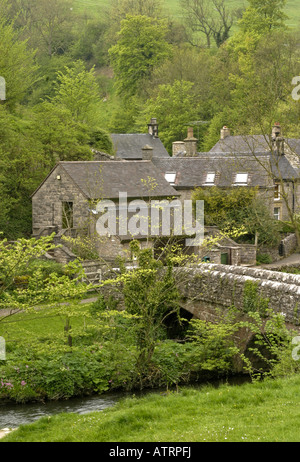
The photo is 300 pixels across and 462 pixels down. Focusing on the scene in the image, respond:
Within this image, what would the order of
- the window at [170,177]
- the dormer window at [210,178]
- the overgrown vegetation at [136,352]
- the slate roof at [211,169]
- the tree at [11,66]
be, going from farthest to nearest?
1. the window at [170,177]
2. the dormer window at [210,178]
3. the tree at [11,66]
4. the slate roof at [211,169]
5. the overgrown vegetation at [136,352]

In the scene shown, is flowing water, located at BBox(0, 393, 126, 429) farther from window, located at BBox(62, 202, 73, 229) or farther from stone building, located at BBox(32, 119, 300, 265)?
window, located at BBox(62, 202, 73, 229)

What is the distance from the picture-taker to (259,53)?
231 ft

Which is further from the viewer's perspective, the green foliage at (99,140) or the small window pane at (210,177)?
the green foliage at (99,140)

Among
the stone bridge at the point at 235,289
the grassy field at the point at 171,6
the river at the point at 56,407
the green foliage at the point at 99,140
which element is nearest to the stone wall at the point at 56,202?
the green foliage at the point at 99,140

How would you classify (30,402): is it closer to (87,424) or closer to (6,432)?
(6,432)

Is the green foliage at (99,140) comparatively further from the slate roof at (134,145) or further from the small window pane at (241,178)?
the small window pane at (241,178)

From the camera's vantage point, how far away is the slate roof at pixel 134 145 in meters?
58.9

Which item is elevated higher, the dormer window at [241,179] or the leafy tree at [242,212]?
the dormer window at [241,179]

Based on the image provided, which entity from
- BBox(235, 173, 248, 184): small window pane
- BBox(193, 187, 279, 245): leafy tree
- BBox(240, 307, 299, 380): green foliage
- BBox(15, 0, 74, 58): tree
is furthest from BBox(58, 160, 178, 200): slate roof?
BBox(15, 0, 74, 58): tree

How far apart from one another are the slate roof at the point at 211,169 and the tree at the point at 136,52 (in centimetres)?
3612

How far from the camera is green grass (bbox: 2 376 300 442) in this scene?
32.8 feet

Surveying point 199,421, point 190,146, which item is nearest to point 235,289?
point 199,421

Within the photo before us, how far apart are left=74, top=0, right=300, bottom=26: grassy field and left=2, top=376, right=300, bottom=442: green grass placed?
11169cm

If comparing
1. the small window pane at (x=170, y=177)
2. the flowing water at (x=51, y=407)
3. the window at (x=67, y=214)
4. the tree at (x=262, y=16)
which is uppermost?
the tree at (x=262, y=16)
